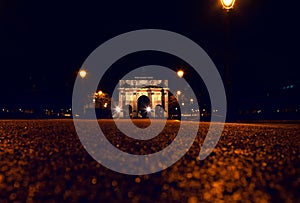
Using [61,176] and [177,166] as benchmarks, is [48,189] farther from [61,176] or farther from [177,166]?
[177,166]

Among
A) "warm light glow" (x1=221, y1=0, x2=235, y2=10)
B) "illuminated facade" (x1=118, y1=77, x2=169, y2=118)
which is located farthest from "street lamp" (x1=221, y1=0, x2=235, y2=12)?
"illuminated facade" (x1=118, y1=77, x2=169, y2=118)

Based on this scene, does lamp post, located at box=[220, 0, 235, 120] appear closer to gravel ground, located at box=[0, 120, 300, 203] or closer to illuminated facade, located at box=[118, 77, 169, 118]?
gravel ground, located at box=[0, 120, 300, 203]

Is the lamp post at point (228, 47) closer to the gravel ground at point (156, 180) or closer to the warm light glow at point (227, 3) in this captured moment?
the warm light glow at point (227, 3)

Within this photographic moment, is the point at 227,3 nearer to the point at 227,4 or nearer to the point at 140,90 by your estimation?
the point at 227,4

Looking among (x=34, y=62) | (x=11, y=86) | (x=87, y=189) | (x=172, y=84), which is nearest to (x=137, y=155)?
(x=87, y=189)

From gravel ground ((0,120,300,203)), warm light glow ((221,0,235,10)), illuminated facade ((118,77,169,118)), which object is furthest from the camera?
illuminated facade ((118,77,169,118))

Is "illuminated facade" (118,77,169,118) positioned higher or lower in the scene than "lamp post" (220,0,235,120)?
higher

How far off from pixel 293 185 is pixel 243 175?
2.95ft

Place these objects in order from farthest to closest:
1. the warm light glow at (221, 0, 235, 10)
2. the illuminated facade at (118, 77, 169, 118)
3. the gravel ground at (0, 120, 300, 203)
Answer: the illuminated facade at (118, 77, 169, 118)
the warm light glow at (221, 0, 235, 10)
the gravel ground at (0, 120, 300, 203)

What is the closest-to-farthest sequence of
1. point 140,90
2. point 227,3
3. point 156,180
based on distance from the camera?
1. point 156,180
2. point 227,3
3. point 140,90

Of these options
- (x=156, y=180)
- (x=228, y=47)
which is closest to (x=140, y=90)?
(x=228, y=47)

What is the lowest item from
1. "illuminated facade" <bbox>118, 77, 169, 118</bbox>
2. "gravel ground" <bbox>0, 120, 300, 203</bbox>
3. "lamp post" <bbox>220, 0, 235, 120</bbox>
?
"gravel ground" <bbox>0, 120, 300, 203</bbox>

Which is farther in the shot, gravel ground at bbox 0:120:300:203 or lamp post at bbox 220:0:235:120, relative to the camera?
lamp post at bbox 220:0:235:120

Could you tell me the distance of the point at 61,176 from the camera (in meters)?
5.88
